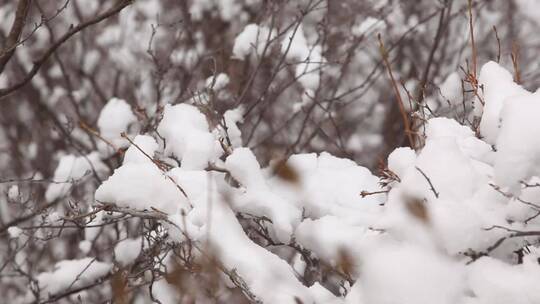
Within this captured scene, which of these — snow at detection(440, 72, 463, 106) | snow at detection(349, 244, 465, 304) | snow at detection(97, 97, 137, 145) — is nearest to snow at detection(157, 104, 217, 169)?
snow at detection(349, 244, 465, 304)

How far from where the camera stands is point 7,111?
6.20 meters

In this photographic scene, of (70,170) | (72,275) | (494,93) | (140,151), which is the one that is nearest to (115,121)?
(70,170)

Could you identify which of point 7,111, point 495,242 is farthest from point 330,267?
point 7,111

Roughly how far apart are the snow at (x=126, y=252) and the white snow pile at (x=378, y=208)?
771mm

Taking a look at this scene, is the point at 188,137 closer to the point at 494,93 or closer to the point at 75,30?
the point at 75,30

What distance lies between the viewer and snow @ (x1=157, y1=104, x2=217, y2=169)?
6.50 feet

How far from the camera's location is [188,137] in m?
2.06

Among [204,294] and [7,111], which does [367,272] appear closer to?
[204,294]

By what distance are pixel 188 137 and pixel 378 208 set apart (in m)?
0.72

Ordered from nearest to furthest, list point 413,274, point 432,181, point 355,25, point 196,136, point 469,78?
point 413,274 → point 432,181 → point 469,78 → point 196,136 → point 355,25

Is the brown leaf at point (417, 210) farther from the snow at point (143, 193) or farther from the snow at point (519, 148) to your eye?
the snow at point (143, 193)

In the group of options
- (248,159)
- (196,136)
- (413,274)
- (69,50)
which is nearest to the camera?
(413,274)

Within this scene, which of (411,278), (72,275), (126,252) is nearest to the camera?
(411,278)

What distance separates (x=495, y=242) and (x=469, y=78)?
622mm
